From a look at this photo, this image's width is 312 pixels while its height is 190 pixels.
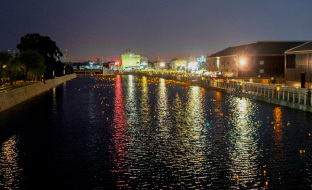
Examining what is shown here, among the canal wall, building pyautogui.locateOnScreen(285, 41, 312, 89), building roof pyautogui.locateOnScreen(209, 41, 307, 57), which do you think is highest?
building roof pyautogui.locateOnScreen(209, 41, 307, 57)

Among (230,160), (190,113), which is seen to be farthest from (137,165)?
(190,113)

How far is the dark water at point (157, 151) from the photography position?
13.4 metres

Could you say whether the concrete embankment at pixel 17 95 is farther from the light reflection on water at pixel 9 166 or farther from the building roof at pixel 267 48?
the building roof at pixel 267 48

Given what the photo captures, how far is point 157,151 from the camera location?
17750 millimetres

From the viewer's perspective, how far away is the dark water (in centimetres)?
1337

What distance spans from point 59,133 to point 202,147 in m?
9.13

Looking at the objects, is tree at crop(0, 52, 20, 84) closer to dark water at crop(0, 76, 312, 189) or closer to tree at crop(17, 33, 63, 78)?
tree at crop(17, 33, 63, 78)

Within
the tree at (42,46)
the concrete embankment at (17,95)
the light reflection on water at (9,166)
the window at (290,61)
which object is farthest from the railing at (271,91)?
the tree at (42,46)

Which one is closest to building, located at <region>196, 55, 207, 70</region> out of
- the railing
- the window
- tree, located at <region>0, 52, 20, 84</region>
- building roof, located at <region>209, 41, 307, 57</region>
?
building roof, located at <region>209, 41, 307, 57</region>

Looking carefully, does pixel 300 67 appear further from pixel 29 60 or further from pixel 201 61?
pixel 201 61

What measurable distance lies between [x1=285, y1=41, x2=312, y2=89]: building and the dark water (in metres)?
17.8

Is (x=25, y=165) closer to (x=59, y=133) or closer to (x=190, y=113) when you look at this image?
(x=59, y=133)

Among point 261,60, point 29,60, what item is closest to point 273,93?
point 261,60

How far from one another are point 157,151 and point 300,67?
35.7 metres
